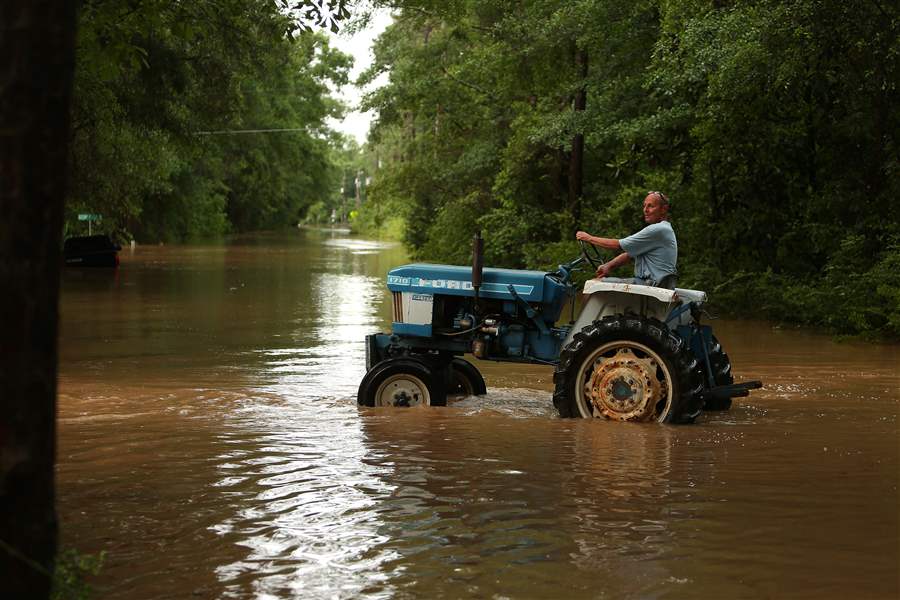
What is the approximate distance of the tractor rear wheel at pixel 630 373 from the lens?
8.78m

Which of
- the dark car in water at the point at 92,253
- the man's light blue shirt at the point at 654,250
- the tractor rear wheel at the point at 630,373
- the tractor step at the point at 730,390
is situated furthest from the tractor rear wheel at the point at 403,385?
the dark car in water at the point at 92,253

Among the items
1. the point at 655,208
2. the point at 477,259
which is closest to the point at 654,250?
the point at 655,208

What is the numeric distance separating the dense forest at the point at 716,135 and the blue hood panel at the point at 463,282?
8.19m

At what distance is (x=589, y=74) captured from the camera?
2662 cm

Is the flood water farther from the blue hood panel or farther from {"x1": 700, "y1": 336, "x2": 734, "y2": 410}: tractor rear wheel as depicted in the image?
the blue hood panel

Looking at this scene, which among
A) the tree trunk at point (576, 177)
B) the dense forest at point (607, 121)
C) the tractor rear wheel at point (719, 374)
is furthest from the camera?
the tree trunk at point (576, 177)

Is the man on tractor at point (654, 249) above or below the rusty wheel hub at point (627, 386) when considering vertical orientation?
above

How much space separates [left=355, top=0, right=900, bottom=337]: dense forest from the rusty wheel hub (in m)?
8.04

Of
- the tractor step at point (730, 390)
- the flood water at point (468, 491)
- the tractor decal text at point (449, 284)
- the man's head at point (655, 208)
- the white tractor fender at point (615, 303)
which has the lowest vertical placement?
the flood water at point (468, 491)

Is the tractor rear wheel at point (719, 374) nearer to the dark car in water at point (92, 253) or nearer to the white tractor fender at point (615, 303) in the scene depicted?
the white tractor fender at point (615, 303)

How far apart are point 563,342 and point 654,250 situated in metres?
1.00

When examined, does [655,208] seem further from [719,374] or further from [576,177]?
[576,177]

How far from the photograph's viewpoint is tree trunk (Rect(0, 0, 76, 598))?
3.41 m

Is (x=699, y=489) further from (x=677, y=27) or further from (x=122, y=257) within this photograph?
(x=122, y=257)
